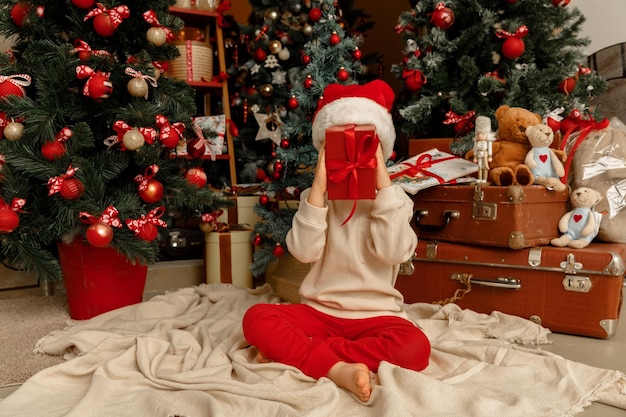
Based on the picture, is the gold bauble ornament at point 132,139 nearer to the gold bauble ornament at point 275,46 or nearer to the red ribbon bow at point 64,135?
the red ribbon bow at point 64,135

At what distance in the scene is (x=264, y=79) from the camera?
2.66m

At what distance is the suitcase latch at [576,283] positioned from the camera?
1.46 m

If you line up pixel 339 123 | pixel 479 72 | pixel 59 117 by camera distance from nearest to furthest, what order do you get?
pixel 339 123 → pixel 59 117 → pixel 479 72

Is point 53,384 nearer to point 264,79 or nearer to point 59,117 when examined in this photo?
point 59,117

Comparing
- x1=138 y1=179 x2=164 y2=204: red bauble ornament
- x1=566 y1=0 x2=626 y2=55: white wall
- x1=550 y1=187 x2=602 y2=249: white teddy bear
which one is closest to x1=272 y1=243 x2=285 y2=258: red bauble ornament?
x1=138 y1=179 x2=164 y2=204: red bauble ornament

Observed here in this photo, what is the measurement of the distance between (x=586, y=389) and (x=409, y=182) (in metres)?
0.79

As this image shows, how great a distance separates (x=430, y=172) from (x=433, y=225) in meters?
0.18

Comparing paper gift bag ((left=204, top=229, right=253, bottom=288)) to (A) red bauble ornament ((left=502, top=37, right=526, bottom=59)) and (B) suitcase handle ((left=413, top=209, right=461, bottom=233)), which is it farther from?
(A) red bauble ornament ((left=502, top=37, right=526, bottom=59))

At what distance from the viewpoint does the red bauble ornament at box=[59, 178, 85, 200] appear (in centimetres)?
149

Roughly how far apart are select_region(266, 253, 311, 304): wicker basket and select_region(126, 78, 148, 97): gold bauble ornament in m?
0.73

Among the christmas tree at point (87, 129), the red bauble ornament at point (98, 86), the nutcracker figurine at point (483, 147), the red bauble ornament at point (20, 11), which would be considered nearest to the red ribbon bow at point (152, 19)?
the christmas tree at point (87, 129)

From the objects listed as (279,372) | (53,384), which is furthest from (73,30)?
(279,372)

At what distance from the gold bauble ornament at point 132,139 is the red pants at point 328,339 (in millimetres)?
661

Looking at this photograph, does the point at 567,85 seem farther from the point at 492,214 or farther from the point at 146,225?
Result: the point at 146,225
